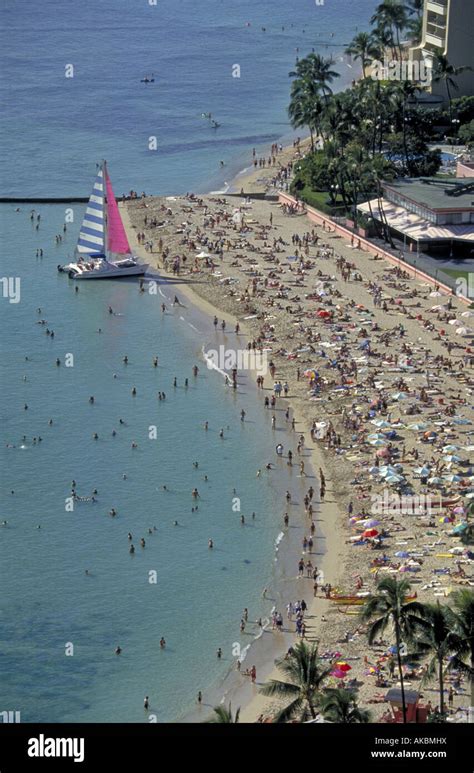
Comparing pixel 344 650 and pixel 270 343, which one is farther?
pixel 270 343

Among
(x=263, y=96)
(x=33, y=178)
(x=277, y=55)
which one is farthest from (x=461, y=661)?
(x=277, y=55)

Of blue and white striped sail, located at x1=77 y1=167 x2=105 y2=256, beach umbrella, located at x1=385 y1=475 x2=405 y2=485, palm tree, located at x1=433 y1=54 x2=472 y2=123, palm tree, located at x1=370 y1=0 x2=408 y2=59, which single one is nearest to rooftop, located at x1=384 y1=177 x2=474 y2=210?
palm tree, located at x1=433 y1=54 x2=472 y2=123

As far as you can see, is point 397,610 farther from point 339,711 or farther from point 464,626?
point 339,711

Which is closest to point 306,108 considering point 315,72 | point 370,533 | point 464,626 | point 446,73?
point 315,72

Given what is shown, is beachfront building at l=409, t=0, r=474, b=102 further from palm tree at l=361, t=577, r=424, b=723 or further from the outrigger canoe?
palm tree at l=361, t=577, r=424, b=723

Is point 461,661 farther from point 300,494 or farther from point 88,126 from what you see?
point 88,126

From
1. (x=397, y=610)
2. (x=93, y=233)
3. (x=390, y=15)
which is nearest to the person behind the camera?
(x=397, y=610)

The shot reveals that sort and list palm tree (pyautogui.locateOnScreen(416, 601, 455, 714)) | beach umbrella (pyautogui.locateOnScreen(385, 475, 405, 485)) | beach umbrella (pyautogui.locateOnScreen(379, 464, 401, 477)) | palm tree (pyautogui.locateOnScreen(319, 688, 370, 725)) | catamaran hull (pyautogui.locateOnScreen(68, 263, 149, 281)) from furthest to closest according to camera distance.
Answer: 1. catamaran hull (pyautogui.locateOnScreen(68, 263, 149, 281))
2. beach umbrella (pyautogui.locateOnScreen(379, 464, 401, 477))
3. beach umbrella (pyautogui.locateOnScreen(385, 475, 405, 485))
4. palm tree (pyautogui.locateOnScreen(416, 601, 455, 714))
5. palm tree (pyautogui.locateOnScreen(319, 688, 370, 725))
